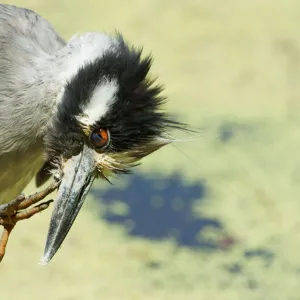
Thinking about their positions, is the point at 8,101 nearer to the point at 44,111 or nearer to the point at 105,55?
the point at 44,111

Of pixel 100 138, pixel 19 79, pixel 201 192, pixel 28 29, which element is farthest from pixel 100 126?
pixel 201 192

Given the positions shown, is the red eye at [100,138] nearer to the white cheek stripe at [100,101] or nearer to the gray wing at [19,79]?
the white cheek stripe at [100,101]

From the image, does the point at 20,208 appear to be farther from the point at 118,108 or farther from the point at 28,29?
the point at 28,29

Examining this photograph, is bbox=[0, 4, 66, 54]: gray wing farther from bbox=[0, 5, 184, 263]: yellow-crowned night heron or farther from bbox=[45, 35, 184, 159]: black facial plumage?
bbox=[45, 35, 184, 159]: black facial plumage

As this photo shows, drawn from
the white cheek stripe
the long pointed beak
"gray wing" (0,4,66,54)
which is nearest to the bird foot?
the long pointed beak

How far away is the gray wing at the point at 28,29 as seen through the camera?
2.22 metres

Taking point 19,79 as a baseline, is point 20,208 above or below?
below

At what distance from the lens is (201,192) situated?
3.78 metres

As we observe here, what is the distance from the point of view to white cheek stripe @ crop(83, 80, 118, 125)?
6.45 feet

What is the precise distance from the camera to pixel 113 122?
1986mm

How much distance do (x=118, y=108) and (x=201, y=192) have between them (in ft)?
6.08

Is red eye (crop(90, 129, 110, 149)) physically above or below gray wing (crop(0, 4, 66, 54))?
below

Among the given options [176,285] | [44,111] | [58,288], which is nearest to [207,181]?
[176,285]

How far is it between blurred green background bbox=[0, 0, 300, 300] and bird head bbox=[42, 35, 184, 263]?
1245 mm
